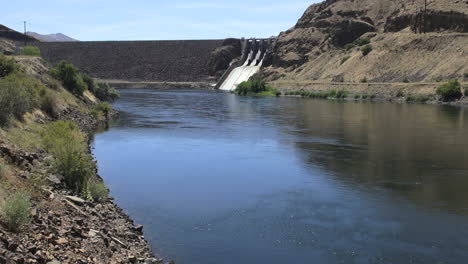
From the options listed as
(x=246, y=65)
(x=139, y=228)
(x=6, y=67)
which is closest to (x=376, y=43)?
(x=246, y=65)

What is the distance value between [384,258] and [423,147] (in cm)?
1553

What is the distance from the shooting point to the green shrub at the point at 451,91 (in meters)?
53.0

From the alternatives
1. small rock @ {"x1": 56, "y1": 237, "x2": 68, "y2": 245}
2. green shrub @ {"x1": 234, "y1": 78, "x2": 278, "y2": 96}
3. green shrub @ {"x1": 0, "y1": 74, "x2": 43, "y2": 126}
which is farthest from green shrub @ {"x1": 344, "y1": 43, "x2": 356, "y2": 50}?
small rock @ {"x1": 56, "y1": 237, "x2": 68, "y2": 245}

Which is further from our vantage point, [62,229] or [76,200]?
[76,200]

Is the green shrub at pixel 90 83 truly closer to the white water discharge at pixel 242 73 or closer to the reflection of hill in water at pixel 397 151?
the reflection of hill in water at pixel 397 151

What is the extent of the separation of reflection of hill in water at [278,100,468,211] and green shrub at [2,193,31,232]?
10742mm

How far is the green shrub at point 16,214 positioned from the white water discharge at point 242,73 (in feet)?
267

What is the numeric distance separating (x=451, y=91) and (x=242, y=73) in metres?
48.0

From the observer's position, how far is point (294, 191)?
1644 centimetres

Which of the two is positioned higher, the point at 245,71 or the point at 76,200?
the point at 245,71

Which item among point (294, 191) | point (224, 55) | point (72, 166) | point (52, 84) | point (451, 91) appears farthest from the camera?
point (224, 55)

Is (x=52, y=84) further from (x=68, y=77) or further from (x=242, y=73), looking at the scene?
(x=242, y=73)

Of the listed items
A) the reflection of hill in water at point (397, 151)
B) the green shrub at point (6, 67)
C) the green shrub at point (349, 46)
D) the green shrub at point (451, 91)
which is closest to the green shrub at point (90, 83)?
the reflection of hill in water at point (397, 151)

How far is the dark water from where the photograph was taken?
11.3m
